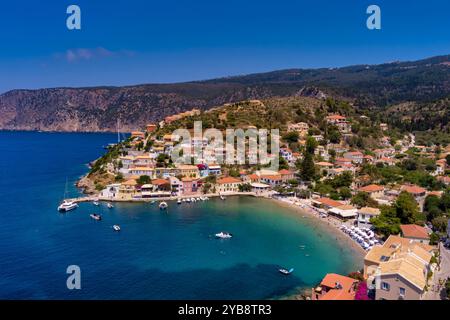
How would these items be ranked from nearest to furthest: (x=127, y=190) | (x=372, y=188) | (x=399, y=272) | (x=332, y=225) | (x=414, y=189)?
1. (x=399, y=272)
2. (x=332, y=225)
3. (x=414, y=189)
4. (x=372, y=188)
5. (x=127, y=190)

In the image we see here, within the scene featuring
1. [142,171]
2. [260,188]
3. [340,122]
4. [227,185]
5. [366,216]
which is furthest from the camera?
[340,122]

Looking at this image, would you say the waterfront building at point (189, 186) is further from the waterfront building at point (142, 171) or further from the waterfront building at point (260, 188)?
the waterfront building at point (260, 188)

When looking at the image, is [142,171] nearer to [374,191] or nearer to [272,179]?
[272,179]

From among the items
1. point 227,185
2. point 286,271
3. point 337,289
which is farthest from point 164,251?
point 227,185

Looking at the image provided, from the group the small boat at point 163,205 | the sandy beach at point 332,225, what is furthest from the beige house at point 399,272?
the small boat at point 163,205
